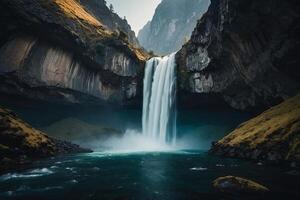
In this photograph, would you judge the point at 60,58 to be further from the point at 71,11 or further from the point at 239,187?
the point at 239,187

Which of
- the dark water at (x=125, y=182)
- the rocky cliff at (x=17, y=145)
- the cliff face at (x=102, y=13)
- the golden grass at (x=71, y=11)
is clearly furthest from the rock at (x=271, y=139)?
the cliff face at (x=102, y=13)

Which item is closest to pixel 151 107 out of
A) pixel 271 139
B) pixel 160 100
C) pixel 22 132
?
pixel 160 100

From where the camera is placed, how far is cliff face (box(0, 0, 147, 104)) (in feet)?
208

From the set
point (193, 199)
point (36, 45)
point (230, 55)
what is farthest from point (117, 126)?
point (193, 199)

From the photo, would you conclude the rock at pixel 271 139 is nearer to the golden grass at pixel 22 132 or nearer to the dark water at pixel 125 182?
the dark water at pixel 125 182

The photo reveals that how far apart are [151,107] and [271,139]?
134 feet

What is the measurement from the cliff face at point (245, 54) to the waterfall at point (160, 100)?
3289 mm

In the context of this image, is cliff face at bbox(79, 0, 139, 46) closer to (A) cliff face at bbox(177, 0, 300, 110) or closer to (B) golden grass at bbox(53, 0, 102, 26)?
(B) golden grass at bbox(53, 0, 102, 26)

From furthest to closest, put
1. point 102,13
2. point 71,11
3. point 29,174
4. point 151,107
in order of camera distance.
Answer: point 102,13 < point 71,11 < point 151,107 < point 29,174

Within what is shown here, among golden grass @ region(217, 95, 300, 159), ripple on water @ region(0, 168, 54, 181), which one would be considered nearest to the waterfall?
golden grass @ region(217, 95, 300, 159)

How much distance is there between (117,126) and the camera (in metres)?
90.9

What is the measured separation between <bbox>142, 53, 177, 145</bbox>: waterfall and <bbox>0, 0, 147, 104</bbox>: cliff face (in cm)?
310

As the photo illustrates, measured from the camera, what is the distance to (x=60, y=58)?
71.1m

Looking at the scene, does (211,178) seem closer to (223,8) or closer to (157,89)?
(223,8)
